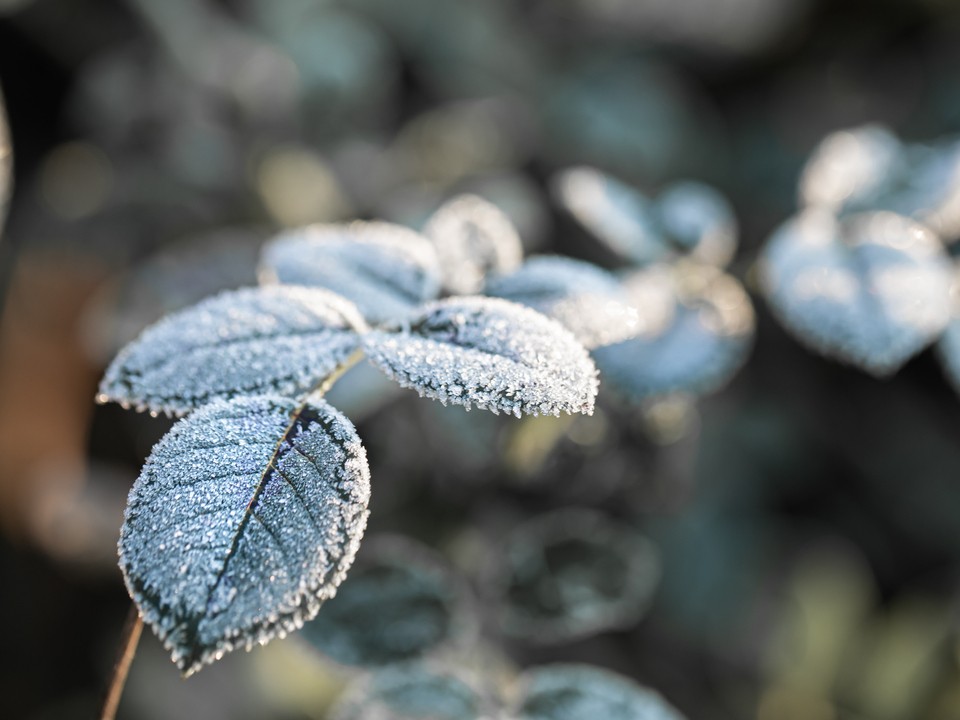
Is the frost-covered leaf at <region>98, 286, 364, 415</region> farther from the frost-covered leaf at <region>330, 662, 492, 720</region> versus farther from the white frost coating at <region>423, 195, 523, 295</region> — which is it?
the frost-covered leaf at <region>330, 662, 492, 720</region>

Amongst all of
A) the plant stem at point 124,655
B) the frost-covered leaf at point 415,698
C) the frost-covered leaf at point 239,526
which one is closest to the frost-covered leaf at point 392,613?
the frost-covered leaf at point 415,698

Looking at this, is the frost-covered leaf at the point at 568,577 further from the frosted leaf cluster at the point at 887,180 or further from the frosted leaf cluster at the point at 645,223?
the frosted leaf cluster at the point at 887,180

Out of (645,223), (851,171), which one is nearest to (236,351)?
(645,223)

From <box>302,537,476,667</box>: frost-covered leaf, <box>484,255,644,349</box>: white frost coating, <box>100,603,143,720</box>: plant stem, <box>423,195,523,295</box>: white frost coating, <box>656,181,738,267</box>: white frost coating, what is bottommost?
<box>302,537,476,667</box>: frost-covered leaf

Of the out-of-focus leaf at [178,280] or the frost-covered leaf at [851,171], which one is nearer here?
the frost-covered leaf at [851,171]

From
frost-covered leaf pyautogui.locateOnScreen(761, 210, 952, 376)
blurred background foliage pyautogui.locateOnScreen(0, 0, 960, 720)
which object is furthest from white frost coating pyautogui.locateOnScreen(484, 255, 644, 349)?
blurred background foliage pyautogui.locateOnScreen(0, 0, 960, 720)

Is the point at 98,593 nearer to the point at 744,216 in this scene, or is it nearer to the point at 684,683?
the point at 684,683
